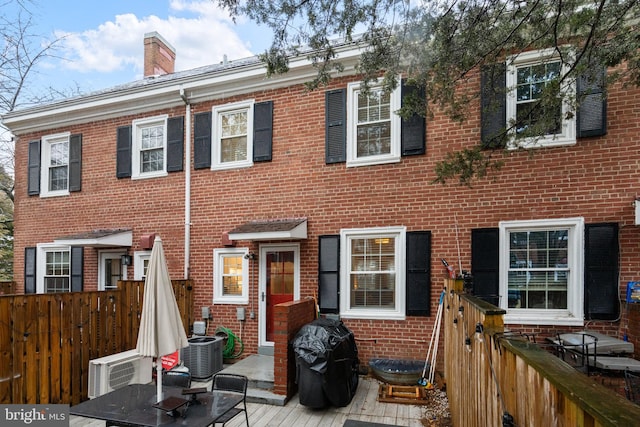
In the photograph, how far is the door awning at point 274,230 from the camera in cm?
617

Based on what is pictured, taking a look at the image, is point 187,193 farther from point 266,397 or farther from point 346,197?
point 266,397

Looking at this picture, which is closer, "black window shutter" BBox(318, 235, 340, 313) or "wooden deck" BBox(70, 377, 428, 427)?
"wooden deck" BBox(70, 377, 428, 427)

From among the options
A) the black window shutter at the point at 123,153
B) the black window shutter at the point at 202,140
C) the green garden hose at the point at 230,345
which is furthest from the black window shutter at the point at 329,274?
the black window shutter at the point at 123,153

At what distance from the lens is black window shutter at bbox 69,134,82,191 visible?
8672mm

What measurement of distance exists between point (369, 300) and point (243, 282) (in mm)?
2706

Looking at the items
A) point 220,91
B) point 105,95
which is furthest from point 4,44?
point 220,91

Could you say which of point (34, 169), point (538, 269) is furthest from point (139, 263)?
point (538, 269)

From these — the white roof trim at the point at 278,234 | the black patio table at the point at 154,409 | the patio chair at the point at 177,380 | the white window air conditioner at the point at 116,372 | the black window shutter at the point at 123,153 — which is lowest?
the white window air conditioner at the point at 116,372

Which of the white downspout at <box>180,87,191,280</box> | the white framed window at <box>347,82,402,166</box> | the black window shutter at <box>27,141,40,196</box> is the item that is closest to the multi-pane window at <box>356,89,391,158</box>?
the white framed window at <box>347,82,402,166</box>

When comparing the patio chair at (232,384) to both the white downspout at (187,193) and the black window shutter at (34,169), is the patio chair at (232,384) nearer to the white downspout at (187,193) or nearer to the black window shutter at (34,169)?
the white downspout at (187,193)

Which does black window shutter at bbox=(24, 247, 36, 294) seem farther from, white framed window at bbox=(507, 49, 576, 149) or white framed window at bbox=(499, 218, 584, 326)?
white framed window at bbox=(507, 49, 576, 149)

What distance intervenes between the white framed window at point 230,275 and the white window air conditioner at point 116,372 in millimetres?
1999

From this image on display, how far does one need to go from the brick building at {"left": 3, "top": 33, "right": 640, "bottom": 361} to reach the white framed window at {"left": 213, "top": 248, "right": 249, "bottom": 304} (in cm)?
3

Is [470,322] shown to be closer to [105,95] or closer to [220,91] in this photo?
[220,91]
